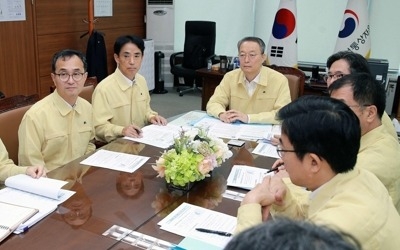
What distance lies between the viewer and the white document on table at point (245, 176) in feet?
5.70

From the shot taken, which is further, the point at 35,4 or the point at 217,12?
the point at 217,12

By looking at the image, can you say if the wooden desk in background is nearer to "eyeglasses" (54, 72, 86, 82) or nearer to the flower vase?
"eyeglasses" (54, 72, 86, 82)

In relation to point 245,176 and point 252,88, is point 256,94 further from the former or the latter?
point 245,176

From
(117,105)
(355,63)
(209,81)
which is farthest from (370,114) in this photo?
(209,81)

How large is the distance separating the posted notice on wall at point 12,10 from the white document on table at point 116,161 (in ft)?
9.48

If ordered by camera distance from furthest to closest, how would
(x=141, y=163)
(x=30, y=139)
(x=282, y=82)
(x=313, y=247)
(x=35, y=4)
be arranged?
(x=35, y=4) < (x=282, y=82) < (x=30, y=139) < (x=141, y=163) < (x=313, y=247)

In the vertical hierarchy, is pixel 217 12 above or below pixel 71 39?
above

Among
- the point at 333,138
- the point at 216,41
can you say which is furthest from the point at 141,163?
the point at 216,41

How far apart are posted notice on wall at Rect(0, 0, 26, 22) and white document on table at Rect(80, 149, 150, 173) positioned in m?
2.89

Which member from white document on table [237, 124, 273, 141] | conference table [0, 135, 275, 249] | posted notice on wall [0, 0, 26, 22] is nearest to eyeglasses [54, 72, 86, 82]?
conference table [0, 135, 275, 249]

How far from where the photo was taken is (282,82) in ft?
9.82

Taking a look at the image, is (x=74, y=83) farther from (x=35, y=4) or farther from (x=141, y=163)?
(x=35, y=4)

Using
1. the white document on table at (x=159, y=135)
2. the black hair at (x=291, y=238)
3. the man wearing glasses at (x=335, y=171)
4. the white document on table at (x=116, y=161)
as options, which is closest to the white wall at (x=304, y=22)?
the white document on table at (x=159, y=135)

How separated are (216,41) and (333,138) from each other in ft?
19.1
